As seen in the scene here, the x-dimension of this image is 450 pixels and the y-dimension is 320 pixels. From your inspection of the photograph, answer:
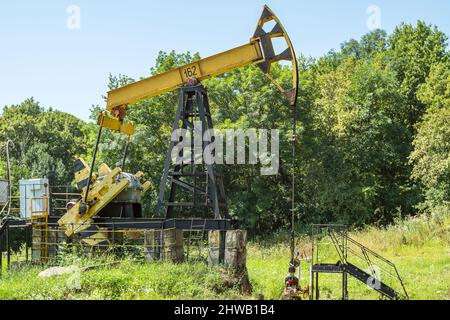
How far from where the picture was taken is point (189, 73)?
14047 millimetres

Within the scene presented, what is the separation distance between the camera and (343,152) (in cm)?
2475

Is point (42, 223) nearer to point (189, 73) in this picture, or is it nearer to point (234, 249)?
point (189, 73)

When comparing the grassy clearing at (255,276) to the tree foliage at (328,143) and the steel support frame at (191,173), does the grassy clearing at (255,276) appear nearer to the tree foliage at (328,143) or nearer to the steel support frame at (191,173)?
the steel support frame at (191,173)

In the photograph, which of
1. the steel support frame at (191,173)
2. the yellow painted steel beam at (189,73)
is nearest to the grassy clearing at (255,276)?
the steel support frame at (191,173)

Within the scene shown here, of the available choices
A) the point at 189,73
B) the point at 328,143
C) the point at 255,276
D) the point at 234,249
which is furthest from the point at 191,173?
the point at 328,143

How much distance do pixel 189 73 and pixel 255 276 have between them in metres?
4.96

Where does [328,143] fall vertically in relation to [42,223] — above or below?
above

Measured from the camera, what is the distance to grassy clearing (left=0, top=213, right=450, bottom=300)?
9.69 meters

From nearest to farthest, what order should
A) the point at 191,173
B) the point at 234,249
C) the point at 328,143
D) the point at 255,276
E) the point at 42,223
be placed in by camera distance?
the point at 234,249 < the point at 191,173 < the point at 255,276 < the point at 42,223 < the point at 328,143

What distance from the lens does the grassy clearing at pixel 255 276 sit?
969 centimetres

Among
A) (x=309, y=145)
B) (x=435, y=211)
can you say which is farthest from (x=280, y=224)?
(x=435, y=211)

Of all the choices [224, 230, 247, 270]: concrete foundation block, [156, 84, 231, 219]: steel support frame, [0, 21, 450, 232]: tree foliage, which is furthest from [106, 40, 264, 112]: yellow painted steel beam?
[0, 21, 450, 232]: tree foliage

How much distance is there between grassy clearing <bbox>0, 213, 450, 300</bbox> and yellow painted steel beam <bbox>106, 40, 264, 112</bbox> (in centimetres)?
438

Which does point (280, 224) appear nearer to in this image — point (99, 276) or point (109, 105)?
point (109, 105)
